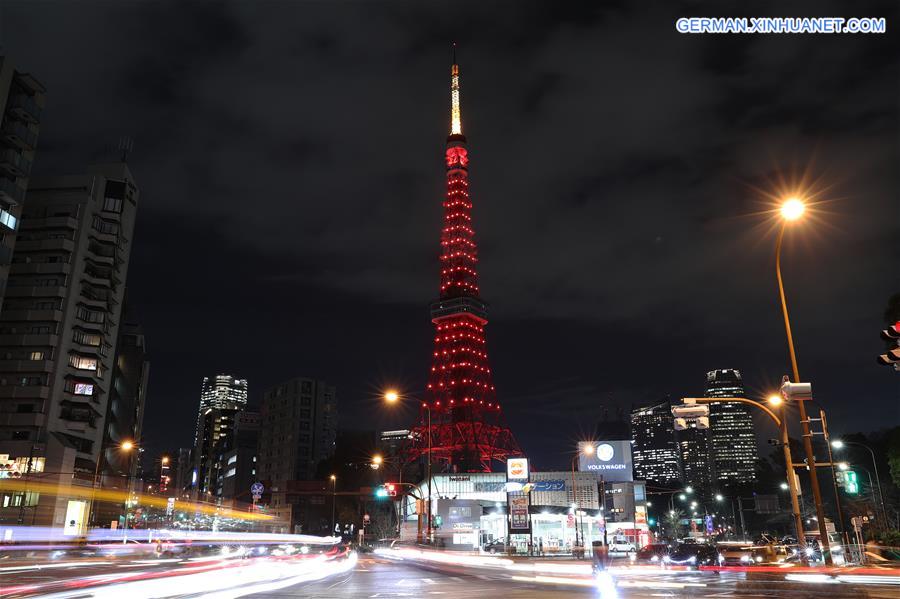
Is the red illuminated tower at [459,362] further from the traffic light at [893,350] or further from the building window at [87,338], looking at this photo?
the traffic light at [893,350]

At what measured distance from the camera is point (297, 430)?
14712 cm

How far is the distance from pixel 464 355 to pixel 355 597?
393 ft

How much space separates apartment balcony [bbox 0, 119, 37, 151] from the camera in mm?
71000

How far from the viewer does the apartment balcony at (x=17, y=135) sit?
71.0 meters

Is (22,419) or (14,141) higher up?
(14,141)

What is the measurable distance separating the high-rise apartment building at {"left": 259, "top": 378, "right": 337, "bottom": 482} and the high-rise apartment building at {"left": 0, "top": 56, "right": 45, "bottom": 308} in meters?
82.5

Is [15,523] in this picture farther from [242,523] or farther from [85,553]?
[242,523]

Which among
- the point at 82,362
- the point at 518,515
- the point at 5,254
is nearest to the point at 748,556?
the point at 518,515

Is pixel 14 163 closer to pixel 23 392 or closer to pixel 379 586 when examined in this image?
pixel 23 392

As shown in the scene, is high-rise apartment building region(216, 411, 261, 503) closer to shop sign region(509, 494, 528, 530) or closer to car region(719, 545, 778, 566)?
shop sign region(509, 494, 528, 530)

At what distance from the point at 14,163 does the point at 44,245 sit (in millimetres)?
11365

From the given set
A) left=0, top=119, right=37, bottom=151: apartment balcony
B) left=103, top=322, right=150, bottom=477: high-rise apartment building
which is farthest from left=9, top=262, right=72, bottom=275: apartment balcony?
left=103, top=322, right=150, bottom=477: high-rise apartment building

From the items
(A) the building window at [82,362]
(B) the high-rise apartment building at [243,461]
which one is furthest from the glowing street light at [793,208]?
(B) the high-rise apartment building at [243,461]

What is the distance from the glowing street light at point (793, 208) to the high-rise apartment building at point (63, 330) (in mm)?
71111
